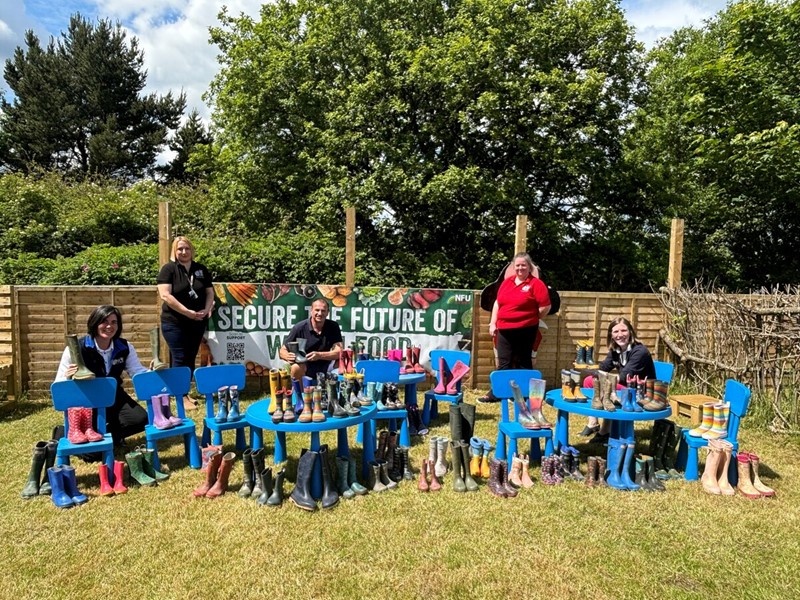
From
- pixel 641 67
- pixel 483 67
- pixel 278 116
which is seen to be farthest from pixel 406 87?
pixel 641 67

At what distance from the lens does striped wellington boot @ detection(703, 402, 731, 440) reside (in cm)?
447

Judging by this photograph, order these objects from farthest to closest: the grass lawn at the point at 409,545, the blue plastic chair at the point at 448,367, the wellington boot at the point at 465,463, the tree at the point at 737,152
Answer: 1. the tree at the point at 737,152
2. the blue plastic chair at the point at 448,367
3. the wellington boot at the point at 465,463
4. the grass lawn at the point at 409,545

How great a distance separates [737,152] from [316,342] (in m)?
11.9

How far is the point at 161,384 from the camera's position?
480cm

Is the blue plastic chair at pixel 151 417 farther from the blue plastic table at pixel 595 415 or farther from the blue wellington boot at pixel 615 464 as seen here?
the blue wellington boot at pixel 615 464

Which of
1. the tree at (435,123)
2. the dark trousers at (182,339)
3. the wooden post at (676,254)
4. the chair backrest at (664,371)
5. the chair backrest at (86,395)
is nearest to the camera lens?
the chair backrest at (86,395)

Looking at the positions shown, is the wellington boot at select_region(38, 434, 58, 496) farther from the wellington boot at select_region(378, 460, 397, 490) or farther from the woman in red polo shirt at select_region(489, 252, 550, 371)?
the woman in red polo shirt at select_region(489, 252, 550, 371)

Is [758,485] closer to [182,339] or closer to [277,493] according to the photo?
[277,493]

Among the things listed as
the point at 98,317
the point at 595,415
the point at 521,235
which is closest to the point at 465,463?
the point at 595,415

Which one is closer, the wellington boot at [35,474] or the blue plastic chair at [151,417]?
the wellington boot at [35,474]

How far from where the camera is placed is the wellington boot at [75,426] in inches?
166

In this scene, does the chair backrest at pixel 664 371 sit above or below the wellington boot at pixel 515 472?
above

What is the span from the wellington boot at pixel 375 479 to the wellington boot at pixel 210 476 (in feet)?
4.01

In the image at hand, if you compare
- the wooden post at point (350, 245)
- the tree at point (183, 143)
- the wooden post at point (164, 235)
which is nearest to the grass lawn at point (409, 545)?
the wooden post at point (164, 235)
